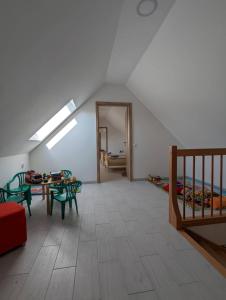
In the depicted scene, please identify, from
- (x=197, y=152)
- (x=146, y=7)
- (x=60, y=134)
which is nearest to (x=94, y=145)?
(x=60, y=134)

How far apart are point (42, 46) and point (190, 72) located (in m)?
2.22

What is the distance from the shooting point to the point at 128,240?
1.83 metres

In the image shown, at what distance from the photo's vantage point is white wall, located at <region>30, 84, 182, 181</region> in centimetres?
430

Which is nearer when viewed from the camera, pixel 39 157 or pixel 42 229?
pixel 42 229

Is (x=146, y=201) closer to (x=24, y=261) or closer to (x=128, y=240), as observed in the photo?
(x=128, y=240)

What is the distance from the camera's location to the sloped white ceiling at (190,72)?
1796 mm

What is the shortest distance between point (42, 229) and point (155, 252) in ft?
4.96

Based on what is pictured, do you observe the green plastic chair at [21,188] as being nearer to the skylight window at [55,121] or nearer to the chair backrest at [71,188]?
the chair backrest at [71,188]

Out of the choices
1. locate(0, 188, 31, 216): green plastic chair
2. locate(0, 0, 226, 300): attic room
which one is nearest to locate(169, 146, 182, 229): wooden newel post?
locate(0, 0, 226, 300): attic room

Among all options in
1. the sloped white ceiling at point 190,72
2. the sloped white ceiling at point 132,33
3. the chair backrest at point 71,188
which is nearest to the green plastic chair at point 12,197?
the chair backrest at point 71,188

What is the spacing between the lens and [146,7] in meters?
1.91

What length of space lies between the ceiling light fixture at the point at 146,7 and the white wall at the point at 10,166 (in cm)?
314

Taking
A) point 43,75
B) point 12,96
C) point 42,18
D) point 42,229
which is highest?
point 42,18

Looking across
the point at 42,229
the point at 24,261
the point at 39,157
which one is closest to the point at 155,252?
the point at 24,261
